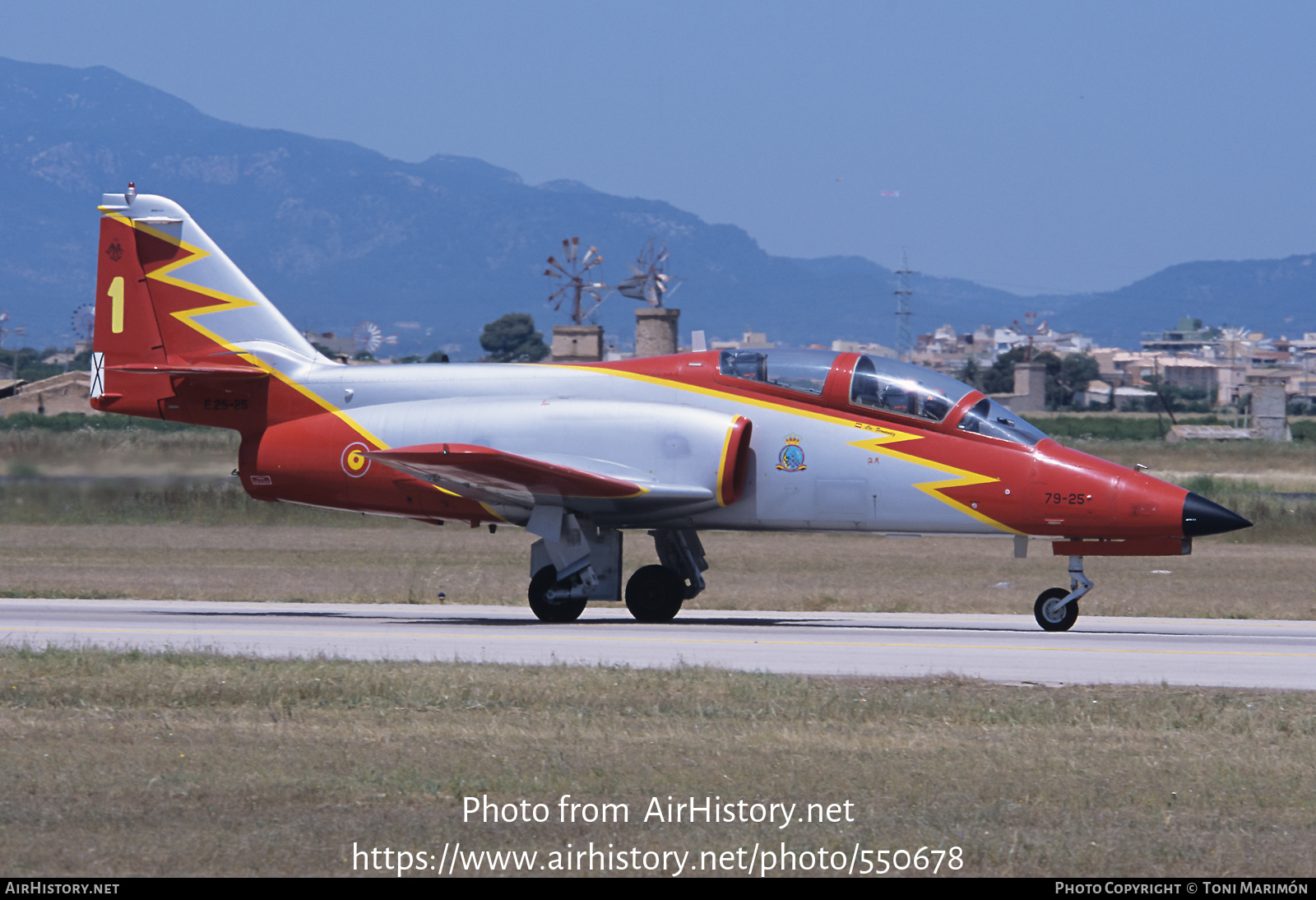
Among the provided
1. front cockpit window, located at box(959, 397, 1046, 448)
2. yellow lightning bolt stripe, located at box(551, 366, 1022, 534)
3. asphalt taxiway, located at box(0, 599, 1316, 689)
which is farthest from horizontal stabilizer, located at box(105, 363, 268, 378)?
front cockpit window, located at box(959, 397, 1046, 448)

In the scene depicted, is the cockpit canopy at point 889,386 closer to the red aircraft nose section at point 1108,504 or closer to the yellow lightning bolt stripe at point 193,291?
the red aircraft nose section at point 1108,504

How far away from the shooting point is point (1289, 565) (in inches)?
1184

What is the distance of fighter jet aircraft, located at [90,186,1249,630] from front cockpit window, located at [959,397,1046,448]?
0.02m

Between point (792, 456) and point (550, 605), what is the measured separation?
3544 millimetres

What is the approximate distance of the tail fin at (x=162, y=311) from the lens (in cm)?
1966

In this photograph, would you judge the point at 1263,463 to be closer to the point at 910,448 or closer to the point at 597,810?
the point at 910,448

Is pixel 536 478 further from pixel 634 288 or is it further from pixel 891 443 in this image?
pixel 634 288

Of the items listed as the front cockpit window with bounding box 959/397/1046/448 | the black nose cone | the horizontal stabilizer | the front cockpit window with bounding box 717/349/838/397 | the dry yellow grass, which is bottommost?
the dry yellow grass

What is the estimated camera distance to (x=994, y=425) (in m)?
17.0

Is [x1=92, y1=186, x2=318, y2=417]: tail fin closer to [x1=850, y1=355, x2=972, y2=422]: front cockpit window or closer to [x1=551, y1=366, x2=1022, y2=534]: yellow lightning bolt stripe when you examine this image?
[x1=551, y1=366, x2=1022, y2=534]: yellow lightning bolt stripe

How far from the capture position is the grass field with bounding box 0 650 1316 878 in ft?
23.9

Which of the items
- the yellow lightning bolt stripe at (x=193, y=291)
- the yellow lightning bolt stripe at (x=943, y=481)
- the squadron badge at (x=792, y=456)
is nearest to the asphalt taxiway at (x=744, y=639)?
the yellow lightning bolt stripe at (x=943, y=481)

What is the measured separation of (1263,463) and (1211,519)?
55.2m

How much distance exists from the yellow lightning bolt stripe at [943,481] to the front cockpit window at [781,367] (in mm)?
949
